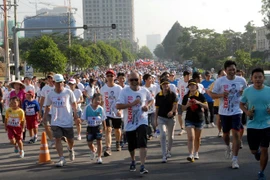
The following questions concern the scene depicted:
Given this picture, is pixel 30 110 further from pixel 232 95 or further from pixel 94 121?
pixel 232 95

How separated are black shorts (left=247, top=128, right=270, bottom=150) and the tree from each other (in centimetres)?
2979

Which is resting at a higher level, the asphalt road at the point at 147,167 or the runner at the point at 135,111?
the runner at the point at 135,111

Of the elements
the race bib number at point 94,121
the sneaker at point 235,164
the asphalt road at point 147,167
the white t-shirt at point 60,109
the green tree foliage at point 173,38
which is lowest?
the asphalt road at point 147,167

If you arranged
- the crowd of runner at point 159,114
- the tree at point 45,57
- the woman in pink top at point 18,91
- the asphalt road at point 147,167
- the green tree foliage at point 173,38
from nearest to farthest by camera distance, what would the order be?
the crowd of runner at point 159,114, the asphalt road at point 147,167, the woman in pink top at point 18,91, the tree at point 45,57, the green tree foliage at point 173,38

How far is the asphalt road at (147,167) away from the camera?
7.75 meters

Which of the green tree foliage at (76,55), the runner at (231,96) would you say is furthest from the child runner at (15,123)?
the green tree foliage at (76,55)

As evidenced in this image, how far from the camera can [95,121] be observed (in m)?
9.20

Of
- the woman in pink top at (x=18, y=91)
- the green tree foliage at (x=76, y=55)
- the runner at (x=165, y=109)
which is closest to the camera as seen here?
→ the runner at (x=165, y=109)

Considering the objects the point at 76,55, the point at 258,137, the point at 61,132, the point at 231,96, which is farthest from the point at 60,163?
the point at 76,55

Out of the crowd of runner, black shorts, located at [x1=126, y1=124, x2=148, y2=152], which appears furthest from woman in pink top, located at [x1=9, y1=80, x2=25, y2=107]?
black shorts, located at [x1=126, y1=124, x2=148, y2=152]

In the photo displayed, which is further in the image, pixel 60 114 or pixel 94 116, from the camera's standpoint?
pixel 94 116

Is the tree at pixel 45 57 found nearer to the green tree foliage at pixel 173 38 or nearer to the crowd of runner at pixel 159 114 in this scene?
the crowd of runner at pixel 159 114

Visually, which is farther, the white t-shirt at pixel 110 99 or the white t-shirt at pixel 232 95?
the white t-shirt at pixel 110 99

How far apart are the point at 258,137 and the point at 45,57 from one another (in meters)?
30.0
